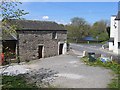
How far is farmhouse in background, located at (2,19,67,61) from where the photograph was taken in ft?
78.9

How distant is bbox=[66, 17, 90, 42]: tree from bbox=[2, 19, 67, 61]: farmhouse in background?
99.8ft

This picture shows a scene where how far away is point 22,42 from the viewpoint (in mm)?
24578

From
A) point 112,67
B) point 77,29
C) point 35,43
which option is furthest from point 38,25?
point 77,29

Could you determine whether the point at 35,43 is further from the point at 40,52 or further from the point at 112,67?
the point at 112,67

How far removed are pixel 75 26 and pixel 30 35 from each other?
37446 millimetres

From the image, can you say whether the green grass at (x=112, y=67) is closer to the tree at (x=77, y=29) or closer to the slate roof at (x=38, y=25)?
the slate roof at (x=38, y=25)

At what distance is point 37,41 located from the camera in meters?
26.3

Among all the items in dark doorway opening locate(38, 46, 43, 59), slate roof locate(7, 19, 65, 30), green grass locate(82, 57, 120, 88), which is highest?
slate roof locate(7, 19, 65, 30)

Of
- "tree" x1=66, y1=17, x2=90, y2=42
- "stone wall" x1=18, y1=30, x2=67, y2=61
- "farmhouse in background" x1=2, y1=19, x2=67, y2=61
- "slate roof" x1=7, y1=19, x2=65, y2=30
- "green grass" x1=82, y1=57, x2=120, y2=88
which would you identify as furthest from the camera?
"tree" x1=66, y1=17, x2=90, y2=42

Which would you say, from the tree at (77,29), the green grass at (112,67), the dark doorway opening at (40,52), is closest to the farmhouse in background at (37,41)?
the dark doorway opening at (40,52)

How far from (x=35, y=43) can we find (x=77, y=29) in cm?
3674

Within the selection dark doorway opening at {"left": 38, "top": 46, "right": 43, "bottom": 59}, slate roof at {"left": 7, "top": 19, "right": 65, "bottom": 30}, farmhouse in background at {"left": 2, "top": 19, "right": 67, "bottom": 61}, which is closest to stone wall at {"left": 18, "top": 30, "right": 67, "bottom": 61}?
farmhouse in background at {"left": 2, "top": 19, "right": 67, "bottom": 61}

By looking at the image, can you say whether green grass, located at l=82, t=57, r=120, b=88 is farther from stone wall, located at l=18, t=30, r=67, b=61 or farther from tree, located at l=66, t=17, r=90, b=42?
tree, located at l=66, t=17, r=90, b=42

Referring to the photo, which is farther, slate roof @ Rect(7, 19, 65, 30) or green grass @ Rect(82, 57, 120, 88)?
slate roof @ Rect(7, 19, 65, 30)
